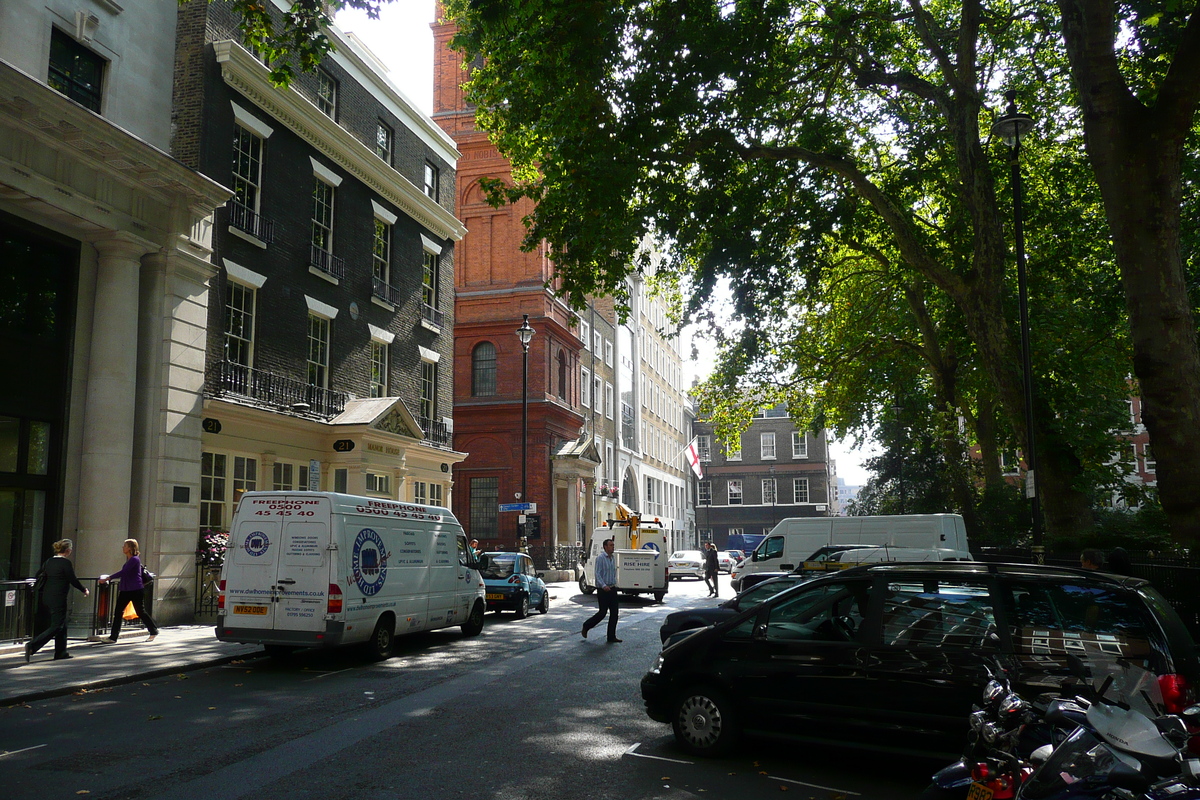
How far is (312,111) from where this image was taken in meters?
22.7

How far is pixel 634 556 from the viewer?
2791 cm

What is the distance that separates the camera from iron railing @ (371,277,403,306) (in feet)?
86.9

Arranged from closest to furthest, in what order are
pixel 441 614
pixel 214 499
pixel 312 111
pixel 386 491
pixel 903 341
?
pixel 441 614 → pixel 214 499 → pixel 312 111 → pixel 386 491 → pixel 903 341

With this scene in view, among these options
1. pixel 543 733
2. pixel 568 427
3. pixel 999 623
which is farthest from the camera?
pixel 568 427

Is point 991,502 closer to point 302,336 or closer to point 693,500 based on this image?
point 302,336

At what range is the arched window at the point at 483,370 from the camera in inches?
1622

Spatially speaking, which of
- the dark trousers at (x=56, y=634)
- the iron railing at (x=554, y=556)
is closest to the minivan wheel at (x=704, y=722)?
the dark trousers at (x=56, y=634)

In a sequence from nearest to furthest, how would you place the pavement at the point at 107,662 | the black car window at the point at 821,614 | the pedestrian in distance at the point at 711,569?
the black car window at the point at 821,614 < the pavement at the point at 107,662 < the pedestrian in distance at the point at 711,569

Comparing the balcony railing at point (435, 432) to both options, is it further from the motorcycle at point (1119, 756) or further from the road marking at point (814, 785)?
the motorcycle at point (1119, 756)

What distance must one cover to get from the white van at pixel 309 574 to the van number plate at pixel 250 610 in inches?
0.5

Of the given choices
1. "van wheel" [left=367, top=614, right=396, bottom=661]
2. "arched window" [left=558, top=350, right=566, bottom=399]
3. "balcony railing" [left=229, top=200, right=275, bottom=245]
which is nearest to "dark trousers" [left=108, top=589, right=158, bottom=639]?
"van wheel" [left=367, top=614, right=396, bottom=661]

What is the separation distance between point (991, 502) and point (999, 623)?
2337 cm

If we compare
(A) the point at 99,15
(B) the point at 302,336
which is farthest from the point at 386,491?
(A) the point at 99,15

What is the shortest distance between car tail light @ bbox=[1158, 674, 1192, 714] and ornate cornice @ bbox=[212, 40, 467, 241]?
65.6ft
